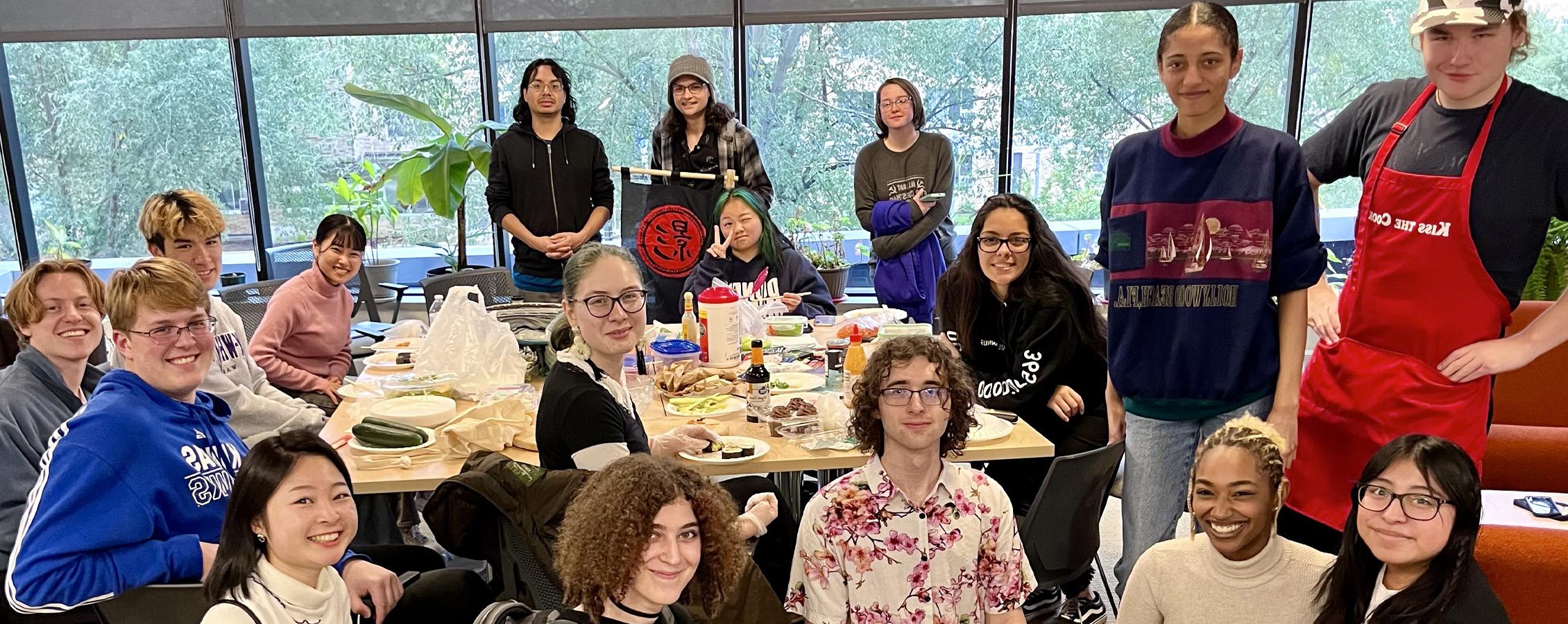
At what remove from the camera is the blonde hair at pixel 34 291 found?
8.20 feet

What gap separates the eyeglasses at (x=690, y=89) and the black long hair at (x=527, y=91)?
0.54m

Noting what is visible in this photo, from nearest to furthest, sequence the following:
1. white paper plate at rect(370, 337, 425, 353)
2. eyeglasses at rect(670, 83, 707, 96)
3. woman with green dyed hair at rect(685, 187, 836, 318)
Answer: white paper plate at rect(370, 337, 425, 353)
woman with green dyed hair at rect(685, 187, 836, 318)
eyeglasses at rect(670, 83, 707, 96)

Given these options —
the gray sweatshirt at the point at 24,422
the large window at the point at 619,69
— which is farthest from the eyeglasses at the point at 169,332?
the large window at the point at 619,69

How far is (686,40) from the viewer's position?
6434 mm

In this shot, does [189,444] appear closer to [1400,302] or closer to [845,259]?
[1400,302]

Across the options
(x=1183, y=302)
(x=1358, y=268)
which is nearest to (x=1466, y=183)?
(x=1358, y=268)

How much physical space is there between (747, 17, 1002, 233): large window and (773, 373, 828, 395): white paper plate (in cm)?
320

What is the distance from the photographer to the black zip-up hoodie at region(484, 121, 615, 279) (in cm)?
495

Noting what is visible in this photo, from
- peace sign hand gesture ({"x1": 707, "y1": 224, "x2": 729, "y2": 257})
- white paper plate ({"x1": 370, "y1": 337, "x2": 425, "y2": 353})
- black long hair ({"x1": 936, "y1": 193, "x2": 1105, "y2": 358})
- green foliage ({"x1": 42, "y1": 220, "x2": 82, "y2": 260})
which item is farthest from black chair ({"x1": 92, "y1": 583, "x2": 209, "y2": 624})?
green foliage ({"x1": 42, "y1": 220, "x2": 82, "y2": 260})

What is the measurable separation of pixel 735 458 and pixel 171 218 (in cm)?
205

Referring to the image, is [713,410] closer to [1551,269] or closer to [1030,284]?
[1030,284]

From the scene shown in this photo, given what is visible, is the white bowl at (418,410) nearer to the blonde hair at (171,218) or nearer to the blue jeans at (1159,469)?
the blonde hair at (171,218)

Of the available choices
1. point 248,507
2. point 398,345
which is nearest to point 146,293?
point 248,507

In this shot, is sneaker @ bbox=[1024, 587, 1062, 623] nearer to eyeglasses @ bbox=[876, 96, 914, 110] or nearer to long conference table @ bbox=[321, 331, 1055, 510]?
long conference table @ bbox=[321, 331, 1055, 510]
